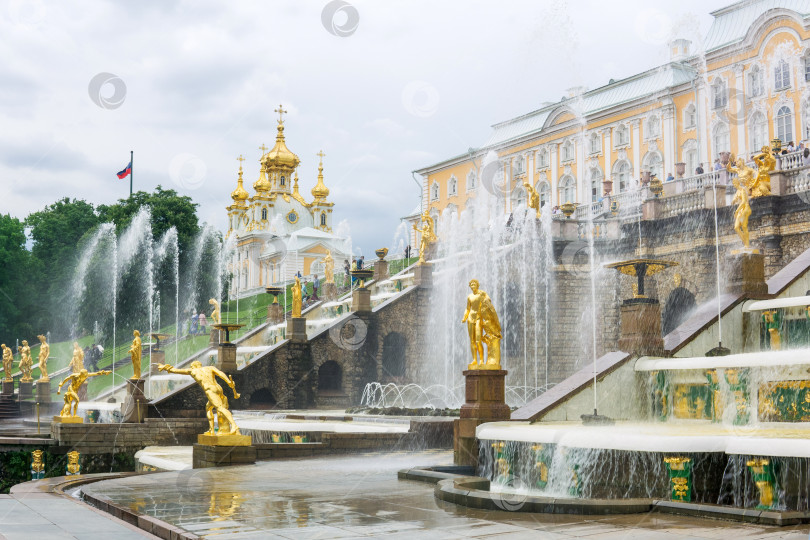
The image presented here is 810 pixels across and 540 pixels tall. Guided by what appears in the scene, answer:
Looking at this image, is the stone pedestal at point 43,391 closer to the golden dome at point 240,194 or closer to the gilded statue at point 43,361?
the gilded statue at point 43,361

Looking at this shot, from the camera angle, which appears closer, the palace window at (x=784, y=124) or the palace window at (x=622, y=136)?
the palace window at (x=784, y=124)

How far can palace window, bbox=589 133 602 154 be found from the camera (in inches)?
2276

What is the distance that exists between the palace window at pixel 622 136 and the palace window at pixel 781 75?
10.7 meters

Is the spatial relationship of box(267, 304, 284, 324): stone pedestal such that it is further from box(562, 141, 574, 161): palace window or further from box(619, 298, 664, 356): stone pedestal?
box(619, 298, 664, 356): stone pedestal

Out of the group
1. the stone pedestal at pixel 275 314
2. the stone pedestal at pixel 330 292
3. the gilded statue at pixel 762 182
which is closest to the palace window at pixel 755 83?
the stone pedestal at pixel 330 292

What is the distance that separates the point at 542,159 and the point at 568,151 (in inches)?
111

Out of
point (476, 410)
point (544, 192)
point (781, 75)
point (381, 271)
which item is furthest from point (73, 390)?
point (544, 192)

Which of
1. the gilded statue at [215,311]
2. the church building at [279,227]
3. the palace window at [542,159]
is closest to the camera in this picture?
the gilded statue at [215,311]

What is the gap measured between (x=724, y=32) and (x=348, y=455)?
42.2 m

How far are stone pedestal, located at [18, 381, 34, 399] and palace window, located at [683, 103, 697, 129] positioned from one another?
36.9 meters

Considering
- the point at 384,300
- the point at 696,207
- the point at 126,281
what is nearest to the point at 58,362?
the point at 126,281

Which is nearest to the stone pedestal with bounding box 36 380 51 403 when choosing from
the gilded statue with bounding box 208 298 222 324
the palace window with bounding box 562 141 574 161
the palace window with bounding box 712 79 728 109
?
the gilded statue with bounding box 208 298 222 324

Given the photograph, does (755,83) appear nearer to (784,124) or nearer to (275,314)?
(784,124)

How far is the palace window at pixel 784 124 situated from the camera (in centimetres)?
4472
